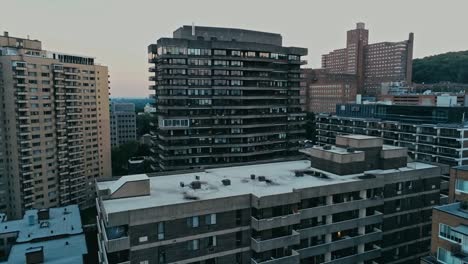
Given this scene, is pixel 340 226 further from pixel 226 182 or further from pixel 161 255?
pixel 161 255

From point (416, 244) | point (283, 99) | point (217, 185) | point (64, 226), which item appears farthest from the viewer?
point (283, 99)

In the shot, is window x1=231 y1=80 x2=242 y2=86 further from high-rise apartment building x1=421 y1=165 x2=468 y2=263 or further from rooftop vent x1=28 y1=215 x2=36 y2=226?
high-rise apartment building x1=421 y1=165 x2=468 y2=263

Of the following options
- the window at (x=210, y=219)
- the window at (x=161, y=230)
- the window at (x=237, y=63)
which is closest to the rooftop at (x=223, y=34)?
the window at (x=237, y=63)

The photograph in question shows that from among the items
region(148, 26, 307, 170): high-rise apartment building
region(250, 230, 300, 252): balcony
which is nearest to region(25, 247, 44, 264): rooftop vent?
region(148, 26, 307, 170): high-rise apartment building

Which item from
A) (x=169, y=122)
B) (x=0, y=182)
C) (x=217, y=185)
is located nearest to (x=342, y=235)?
(x=217, y=185)

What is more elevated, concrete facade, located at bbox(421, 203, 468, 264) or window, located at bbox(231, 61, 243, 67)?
window, located at bbox(231, 61, 243, 67)

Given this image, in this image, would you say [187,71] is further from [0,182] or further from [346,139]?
[0,182]

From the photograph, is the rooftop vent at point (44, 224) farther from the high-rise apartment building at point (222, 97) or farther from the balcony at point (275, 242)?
the balcony at point (275, 242)
